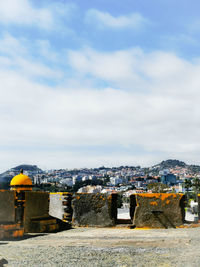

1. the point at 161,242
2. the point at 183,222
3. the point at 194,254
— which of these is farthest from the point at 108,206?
the point at 194,254

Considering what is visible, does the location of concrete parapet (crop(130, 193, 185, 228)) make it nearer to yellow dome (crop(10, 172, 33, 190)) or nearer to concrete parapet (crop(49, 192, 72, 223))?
concrete parapet (crop(49, 192, 72, 223))

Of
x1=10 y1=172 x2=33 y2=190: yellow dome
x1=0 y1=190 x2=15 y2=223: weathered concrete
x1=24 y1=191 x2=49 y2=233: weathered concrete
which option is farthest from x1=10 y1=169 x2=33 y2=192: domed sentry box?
x1=0 y1=190 x2=15 y2=223: weathered concrete

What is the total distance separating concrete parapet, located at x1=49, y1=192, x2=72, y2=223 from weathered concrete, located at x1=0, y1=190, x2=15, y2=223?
2.31 m

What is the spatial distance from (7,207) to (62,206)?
248 centimetres

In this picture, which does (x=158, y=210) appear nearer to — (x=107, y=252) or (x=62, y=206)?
(x=62, y=206)

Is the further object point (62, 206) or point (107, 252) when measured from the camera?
point (62, 206)

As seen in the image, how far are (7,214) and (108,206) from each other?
10.7 feet

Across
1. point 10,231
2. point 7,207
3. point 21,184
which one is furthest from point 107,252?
point 21,184

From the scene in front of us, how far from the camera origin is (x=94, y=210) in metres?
11.3

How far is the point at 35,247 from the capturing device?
7066 millimetres

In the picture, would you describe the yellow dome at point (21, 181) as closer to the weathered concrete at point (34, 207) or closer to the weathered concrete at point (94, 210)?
the weathered concrete at point (34, 207)

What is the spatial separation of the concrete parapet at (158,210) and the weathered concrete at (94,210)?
877mm

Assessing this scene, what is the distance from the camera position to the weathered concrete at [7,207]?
9.70 m

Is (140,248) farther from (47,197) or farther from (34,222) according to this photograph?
(47,197)
